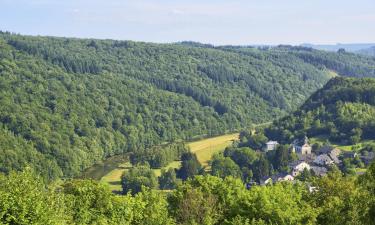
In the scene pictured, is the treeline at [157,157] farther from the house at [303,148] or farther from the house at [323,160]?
the house at [323,160]

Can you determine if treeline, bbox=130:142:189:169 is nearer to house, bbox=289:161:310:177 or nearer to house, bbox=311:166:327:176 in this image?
house, bbox=289:161:310:177

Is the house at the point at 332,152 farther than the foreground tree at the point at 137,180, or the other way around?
the house at the point at 332,152

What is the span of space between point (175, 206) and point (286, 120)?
143051 mm

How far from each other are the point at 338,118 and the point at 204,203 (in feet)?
438

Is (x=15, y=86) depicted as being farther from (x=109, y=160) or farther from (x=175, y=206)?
(x=175, y=206)

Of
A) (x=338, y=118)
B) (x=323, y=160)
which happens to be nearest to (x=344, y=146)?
(x=338, y=118)

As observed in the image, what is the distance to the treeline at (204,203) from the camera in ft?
124

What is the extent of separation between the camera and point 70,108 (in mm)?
198250

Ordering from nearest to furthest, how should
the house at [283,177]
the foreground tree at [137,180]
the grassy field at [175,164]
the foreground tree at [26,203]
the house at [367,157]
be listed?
the foreground tree at [26,203] → the foreground tree at [137,180] → the house at [283,177] → the house at [367,157] → the grassy field at [175,164]

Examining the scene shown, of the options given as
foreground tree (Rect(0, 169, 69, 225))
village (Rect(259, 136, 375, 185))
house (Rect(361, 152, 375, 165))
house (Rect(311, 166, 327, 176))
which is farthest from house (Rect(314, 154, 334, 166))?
foreground tree (Rect(0, 169, 69, 225))

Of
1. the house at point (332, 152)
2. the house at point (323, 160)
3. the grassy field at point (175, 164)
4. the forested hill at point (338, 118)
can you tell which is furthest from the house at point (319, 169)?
the grassy field at point (175, 164)

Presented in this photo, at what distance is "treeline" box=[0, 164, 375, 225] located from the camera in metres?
37.7

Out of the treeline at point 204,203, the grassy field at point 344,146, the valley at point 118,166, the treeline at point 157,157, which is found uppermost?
the treeline at point 204,203

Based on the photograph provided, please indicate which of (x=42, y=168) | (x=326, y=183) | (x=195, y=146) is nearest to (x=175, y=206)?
(x=326, y=183)
